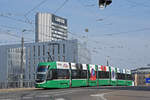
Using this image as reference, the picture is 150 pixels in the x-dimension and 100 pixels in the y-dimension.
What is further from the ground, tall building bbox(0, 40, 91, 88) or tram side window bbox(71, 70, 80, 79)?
tall building bbox(0, 40, 91, 88)

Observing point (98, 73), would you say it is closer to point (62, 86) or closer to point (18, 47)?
point (62, 86)

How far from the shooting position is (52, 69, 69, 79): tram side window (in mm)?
31062

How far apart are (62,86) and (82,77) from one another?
187 inches

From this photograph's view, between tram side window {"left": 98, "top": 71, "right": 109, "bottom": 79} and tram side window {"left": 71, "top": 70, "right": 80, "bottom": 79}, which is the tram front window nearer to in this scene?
tram side window {"left": 71, "top": 70, "right": 80, "bottom": 79}

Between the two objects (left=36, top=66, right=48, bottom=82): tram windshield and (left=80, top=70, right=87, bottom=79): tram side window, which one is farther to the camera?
(left=80, top=70, right=87, bottom=79): tram side window

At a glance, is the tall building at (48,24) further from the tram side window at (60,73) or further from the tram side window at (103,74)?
the tram side window at (60,73)

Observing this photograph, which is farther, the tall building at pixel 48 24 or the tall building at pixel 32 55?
the tall building at pixel 48 24

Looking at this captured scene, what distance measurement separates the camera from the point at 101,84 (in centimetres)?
4119

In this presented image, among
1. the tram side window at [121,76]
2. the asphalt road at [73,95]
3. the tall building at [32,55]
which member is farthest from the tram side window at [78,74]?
the tall building at [32,55]

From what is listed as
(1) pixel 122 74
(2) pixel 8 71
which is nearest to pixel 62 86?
(1) pixel 122 74

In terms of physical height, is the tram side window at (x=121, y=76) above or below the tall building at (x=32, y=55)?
below

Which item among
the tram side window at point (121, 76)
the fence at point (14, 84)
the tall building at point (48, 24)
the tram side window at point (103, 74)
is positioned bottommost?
the fence at point (14, 84)

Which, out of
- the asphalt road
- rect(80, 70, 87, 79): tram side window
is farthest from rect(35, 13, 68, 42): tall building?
the asphalt road

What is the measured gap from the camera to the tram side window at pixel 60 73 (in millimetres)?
31062
